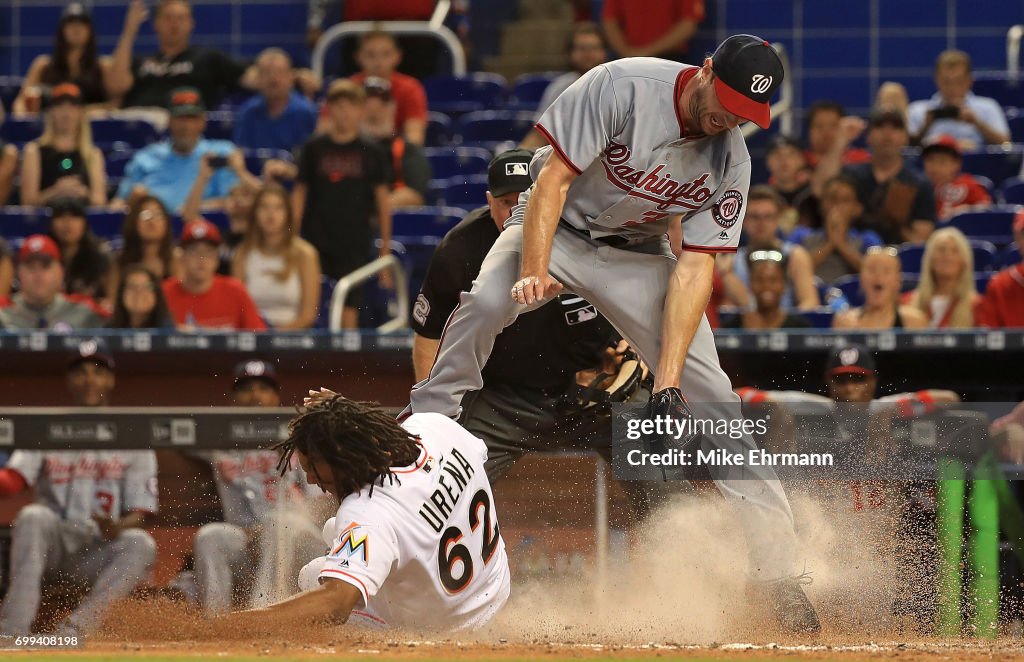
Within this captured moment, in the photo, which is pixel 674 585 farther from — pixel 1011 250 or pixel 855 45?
pixel 855 45

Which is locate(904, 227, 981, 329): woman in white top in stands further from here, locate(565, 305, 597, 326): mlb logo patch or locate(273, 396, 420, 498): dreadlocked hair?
locate(273, 396, 420, 498): dreadlocked hair

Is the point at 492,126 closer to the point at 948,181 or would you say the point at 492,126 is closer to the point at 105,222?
the point at 105,222

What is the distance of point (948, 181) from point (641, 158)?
4773 millimetres

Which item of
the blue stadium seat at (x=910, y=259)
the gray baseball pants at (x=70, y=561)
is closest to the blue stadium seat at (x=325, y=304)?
the gray baseball pants at (x=70, y=561)

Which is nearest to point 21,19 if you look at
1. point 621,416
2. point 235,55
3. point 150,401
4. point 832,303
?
point 235,55

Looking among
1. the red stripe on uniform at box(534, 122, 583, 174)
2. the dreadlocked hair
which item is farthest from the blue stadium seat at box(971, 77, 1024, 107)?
the dreadlocked hair

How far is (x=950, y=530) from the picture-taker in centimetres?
568

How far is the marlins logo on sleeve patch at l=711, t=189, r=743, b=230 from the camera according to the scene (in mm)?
5105

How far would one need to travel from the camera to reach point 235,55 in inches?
485

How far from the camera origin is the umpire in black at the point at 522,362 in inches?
227

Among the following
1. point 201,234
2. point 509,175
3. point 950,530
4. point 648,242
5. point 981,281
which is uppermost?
point 509,175

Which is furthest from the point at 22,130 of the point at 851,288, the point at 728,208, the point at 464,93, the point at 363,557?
the point at 363,557

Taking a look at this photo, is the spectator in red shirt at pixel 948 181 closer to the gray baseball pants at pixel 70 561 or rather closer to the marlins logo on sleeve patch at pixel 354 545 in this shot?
the gray baseball pants at pixel 70 561

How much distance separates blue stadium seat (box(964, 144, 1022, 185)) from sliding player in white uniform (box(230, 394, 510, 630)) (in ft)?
19.0
